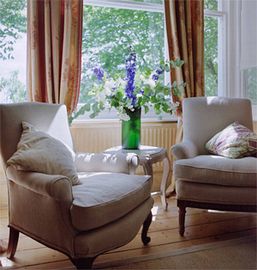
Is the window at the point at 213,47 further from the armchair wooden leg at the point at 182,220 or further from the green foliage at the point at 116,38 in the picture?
the armchair wooden leg at the point at 182,220

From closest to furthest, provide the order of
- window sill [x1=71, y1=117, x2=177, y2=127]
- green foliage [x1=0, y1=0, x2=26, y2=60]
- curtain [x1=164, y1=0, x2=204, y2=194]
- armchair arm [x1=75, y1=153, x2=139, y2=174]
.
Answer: armchair arm [x1=75, y1=153, x2=139, y2=174], green foliage [x1=0, y1=0, x2=26, y2=60], window sill [x1=71, y1=117, x2=177, y2=127], curtain [x1=164, y1=0, x2=204, y2=194]

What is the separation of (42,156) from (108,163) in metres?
0.50

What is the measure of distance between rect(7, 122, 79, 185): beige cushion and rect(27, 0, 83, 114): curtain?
1.00m

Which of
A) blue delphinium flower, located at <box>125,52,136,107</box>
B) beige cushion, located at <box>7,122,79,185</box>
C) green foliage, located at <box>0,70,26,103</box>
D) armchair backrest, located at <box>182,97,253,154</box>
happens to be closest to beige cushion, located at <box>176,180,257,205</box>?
armchair backrest, located at <box>182,97,253,154</box>

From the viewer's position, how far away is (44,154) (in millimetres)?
1766

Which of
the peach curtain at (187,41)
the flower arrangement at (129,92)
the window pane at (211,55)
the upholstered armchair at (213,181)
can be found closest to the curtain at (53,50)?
the flower arrangement at (129,92)

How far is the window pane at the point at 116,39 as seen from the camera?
→ 3.27 meters

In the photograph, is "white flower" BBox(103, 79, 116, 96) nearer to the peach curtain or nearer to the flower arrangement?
the flower arrangement

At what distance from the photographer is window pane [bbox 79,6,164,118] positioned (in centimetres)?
327

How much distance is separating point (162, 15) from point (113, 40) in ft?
2.11

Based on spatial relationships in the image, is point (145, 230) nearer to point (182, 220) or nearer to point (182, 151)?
point (182, 220)

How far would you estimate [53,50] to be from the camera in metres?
2.84

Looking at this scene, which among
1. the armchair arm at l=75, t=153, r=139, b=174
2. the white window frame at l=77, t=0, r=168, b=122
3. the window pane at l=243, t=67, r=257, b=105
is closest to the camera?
the armchair arm at l=75, t=153, r=139, b=174

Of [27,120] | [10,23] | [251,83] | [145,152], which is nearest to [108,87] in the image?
[145,152]
